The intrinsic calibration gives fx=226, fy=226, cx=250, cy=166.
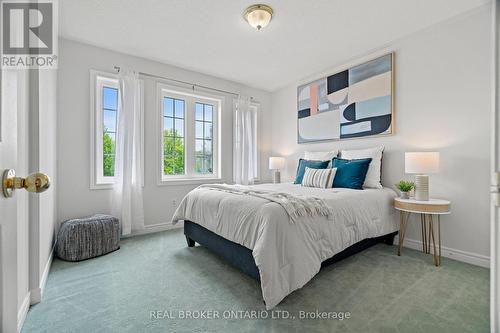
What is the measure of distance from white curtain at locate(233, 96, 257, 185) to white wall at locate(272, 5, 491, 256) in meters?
2.24

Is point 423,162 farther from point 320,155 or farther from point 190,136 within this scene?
point 190,136

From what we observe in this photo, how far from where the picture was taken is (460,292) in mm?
1755

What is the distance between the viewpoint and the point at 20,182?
52 centimetres

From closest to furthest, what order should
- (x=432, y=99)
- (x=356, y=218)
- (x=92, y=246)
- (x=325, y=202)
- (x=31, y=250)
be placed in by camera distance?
1. (x=31, y=250)
2. (x=325, y=202)
3. (x=356, y=218)
4. (x=92, y=246)
5. (x=432, y=99)

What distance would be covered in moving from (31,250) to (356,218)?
8.55 ft

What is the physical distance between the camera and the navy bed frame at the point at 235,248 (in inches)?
70.2

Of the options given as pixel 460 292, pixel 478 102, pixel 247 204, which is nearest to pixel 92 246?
pixel 247 204

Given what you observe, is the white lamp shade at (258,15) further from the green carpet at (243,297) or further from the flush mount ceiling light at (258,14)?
the green carpet at (243,297)

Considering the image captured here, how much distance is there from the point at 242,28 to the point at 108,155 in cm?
241

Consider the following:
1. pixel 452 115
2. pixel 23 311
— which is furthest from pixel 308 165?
pixel 23 311

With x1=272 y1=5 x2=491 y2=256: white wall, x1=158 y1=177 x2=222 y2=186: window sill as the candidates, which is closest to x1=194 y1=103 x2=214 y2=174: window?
x1=158 y1=177 x2=222 y2=186: window sill

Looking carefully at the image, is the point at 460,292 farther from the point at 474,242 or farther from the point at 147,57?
the point at 147,57

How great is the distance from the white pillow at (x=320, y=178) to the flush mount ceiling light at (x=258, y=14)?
1869 millimetres

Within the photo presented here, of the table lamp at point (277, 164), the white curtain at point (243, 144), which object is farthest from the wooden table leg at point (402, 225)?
the white curtain at point (243, 144)
